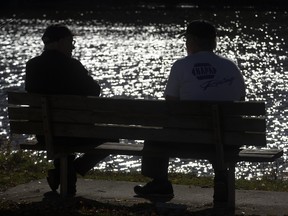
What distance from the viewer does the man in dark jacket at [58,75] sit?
820 cm

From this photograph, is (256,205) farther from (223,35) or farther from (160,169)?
(223,35)

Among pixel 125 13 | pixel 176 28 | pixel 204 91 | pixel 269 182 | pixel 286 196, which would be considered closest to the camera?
pixel 204 91

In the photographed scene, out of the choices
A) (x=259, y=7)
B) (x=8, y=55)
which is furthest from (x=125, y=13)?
(x=8, y=55)

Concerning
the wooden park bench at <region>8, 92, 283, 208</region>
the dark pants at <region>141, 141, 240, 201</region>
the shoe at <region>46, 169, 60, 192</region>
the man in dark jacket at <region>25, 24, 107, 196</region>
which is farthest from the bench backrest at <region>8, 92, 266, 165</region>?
the shoe at <region>46, 169, 60, 192</region>

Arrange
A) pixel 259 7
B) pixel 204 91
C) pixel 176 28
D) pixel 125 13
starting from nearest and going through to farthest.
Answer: pixel 204 91 → pixel 176 28 → pixel 125 13 → pixel 259 7

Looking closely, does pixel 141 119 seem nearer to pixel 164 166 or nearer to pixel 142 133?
pixel 142 133

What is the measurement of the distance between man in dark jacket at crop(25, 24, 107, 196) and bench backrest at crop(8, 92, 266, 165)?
248mm

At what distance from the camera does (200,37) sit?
25.6 feet

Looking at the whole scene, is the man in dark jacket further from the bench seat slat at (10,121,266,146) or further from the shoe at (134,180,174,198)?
the shoe at (134,180,174,198)

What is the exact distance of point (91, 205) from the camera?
776 centimetres

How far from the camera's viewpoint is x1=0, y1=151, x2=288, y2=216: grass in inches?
294

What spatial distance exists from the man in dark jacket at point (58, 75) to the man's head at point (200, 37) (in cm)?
99

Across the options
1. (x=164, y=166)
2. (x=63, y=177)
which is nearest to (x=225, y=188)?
(x=164, y=166)

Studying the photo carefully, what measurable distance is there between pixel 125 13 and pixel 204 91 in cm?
5408
